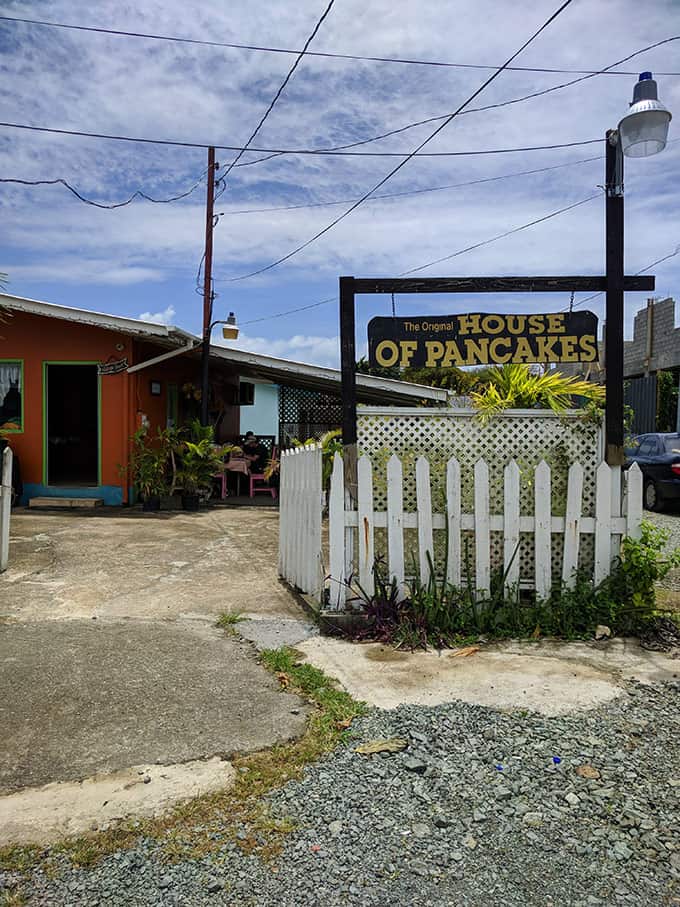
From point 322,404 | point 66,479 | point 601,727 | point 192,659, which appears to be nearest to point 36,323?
point 66,479

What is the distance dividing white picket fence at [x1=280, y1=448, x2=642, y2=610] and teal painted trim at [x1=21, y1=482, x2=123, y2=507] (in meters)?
8.23

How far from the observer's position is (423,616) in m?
5.35

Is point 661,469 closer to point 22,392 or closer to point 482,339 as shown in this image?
point 482,339

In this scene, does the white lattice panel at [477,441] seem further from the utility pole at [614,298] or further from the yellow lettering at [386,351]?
the yellow lettering at [386,351]

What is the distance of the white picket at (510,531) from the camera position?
18.0 ft

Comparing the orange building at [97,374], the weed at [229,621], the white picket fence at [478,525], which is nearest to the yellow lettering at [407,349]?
the white picket fence at [478,525]

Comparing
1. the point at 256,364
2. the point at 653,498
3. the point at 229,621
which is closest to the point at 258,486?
the point at 256,364

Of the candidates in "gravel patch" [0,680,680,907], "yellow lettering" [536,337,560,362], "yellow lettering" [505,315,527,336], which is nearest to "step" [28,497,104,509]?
"yellow lettering" [505,315,527,336]

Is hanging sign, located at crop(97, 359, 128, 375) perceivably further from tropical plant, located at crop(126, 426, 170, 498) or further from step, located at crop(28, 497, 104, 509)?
step, located at crop(28, 497, 104, 509)

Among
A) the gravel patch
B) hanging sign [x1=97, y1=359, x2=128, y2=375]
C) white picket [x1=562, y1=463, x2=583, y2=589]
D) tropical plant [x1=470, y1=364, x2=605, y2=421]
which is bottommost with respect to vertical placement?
the gravel patch

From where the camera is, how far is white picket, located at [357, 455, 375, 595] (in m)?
5.54

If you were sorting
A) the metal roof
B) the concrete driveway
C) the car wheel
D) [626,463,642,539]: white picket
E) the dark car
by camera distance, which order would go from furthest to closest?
the car wheel, the dark car, the metal roof, [626,463,642,539]: white picket, the concrete driveway

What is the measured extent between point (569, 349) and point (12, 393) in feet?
33.8

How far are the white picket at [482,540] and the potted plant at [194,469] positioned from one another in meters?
7.78
